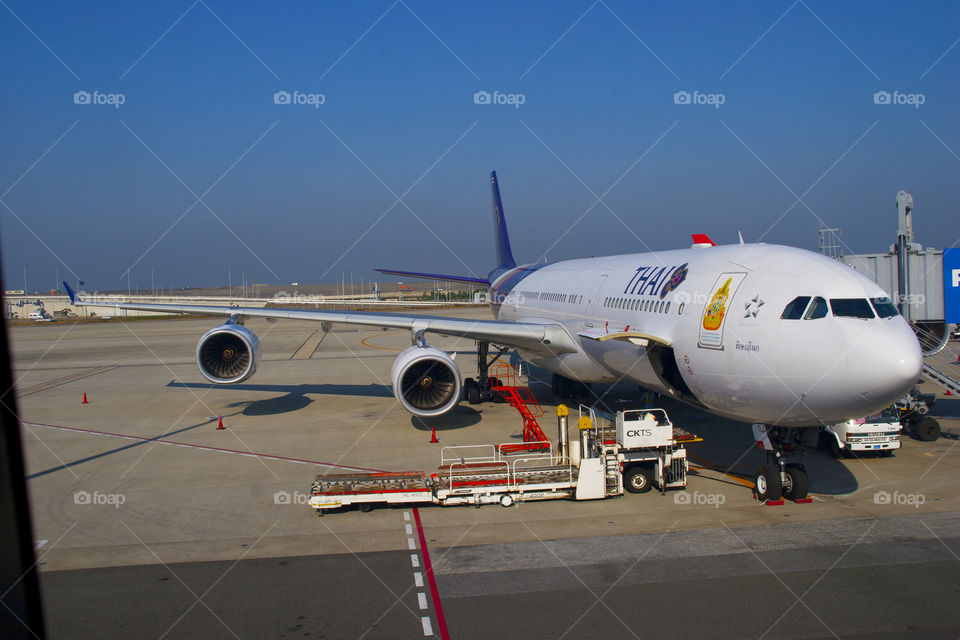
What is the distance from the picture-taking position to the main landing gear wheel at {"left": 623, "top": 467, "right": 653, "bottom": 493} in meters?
12.5

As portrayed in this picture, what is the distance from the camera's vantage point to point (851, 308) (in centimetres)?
991

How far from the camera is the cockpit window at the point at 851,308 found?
9859 mm

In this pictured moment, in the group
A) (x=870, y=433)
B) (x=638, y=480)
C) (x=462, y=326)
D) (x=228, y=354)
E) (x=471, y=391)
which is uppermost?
(x=462, y=326)

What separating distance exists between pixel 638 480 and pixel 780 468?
2.34m

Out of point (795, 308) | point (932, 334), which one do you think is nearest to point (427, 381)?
point (795, 308)

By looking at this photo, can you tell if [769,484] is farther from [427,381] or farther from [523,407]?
[427,381]

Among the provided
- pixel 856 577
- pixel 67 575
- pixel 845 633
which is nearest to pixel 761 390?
pixel 856 577

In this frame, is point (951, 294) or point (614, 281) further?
point (614, 281)

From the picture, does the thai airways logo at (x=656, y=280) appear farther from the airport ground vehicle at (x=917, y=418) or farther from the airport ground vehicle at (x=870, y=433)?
the airport ground vehicle at (x=917, y=418)

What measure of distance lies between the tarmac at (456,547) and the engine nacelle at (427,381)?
91 cm

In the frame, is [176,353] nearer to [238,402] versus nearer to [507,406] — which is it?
[238,402]

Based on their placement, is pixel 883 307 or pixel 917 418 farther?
pixel 917 418

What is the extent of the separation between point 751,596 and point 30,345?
166 feet

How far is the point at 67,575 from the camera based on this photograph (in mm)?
8898
